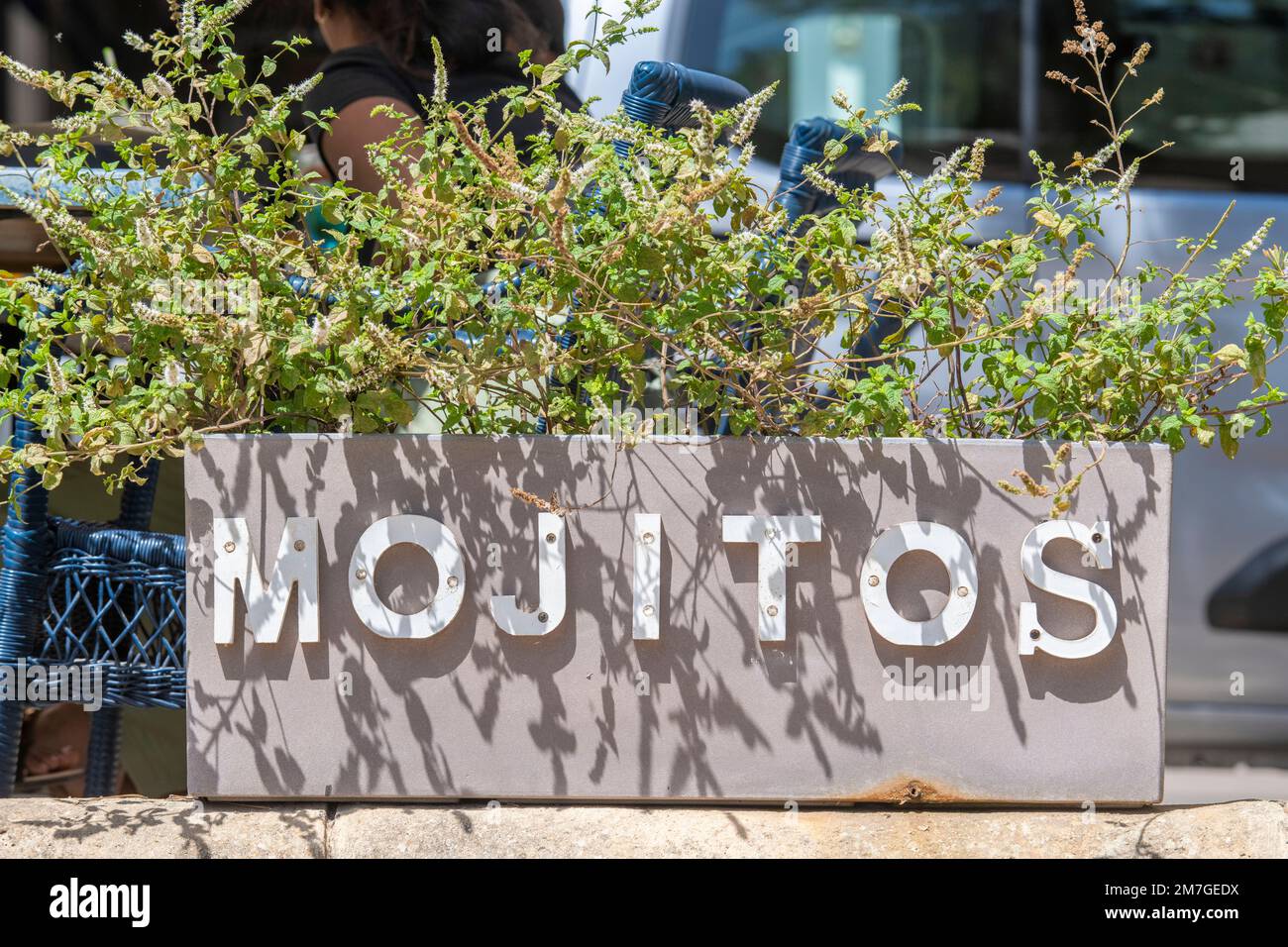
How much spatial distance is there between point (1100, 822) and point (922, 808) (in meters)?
0.19

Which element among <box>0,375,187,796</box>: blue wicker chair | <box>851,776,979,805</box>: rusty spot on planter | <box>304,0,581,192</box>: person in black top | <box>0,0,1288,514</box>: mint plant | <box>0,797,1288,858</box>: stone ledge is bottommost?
<box>0,797,1288,858</box>: stone ledge

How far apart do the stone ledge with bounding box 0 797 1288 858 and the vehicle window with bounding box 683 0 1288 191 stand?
87.2 inches

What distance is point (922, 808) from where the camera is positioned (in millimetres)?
1439

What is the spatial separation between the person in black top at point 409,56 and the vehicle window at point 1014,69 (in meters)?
0.49

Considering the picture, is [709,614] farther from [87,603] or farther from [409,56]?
[409,56]

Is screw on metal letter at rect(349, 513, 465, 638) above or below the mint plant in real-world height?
below

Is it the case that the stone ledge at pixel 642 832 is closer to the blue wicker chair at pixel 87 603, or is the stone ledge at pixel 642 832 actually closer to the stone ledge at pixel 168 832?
the stone ledge at pixel 168 832

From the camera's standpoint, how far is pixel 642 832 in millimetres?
1399

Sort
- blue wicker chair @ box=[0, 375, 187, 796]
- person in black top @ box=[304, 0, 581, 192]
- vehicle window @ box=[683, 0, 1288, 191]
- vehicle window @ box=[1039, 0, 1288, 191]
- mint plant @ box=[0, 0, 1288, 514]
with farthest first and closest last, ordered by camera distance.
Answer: vehicle window @ box=[1039, 0, 1288, 191], vehicle window @ box=[683, 0, 1288, 191], person in black top @ box=[304, 0, 581, 192], blue wicker chair @ box=[0, 375, 187, 796], mint plant @ box=[0, 0, 1288, 514]

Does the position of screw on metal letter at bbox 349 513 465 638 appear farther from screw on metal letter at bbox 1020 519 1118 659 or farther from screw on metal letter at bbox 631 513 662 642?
screw on metal letter at bbox 1020 519 1118 659

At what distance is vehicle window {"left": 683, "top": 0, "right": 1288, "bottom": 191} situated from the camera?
3398 mm

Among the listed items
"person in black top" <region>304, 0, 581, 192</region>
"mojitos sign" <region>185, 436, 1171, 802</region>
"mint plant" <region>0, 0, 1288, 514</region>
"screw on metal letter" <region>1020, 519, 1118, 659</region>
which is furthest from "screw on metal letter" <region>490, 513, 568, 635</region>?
"person in black top" <region>304, 0, 581, 192</region>

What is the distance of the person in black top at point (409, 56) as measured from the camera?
2252 millimetres

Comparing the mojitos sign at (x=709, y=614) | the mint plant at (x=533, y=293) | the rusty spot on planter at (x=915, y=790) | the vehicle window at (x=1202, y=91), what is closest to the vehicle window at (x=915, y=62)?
the vehicle window at (x=1202, y=91)
